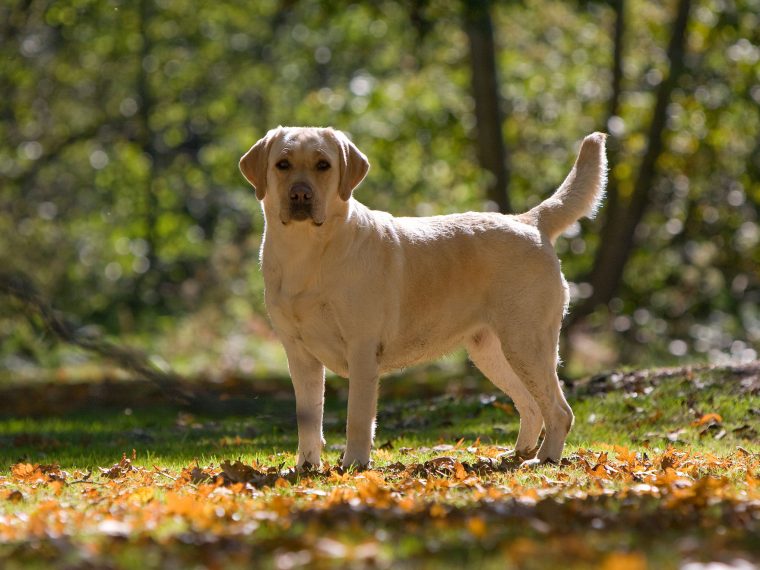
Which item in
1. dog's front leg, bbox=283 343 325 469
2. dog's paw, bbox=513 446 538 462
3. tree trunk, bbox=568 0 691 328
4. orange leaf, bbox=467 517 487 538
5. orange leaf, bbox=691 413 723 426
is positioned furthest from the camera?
tree trunk, bbox=568 0 691 328

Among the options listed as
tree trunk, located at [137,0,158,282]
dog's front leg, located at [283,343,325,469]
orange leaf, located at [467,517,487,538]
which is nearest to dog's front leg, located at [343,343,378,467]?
dog's front leg, located at [283,343,325,469]

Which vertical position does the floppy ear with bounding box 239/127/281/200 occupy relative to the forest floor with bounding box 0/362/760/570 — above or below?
above

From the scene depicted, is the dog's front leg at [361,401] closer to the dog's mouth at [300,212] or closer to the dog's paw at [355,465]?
the dog's paw at [355,465]

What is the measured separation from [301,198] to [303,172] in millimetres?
155

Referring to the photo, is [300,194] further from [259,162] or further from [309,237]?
[259,162]

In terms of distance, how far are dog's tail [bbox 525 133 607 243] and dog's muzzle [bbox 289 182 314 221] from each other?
164 cm

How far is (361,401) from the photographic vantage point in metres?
6.52

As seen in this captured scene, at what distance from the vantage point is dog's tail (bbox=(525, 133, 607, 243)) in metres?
7.37

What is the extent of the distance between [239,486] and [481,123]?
10.6 metres

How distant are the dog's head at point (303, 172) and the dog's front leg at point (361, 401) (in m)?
0.78

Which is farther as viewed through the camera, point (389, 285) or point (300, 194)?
point (389, 285)

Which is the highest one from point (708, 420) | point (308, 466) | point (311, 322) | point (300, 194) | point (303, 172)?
point (303, 172)

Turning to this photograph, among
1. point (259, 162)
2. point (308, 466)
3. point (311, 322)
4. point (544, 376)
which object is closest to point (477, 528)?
point (311, 322)

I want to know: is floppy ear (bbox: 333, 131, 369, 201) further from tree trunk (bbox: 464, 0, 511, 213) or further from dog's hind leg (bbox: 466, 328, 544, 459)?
tree trunk (bbox: 464, 0, 511, 213)
